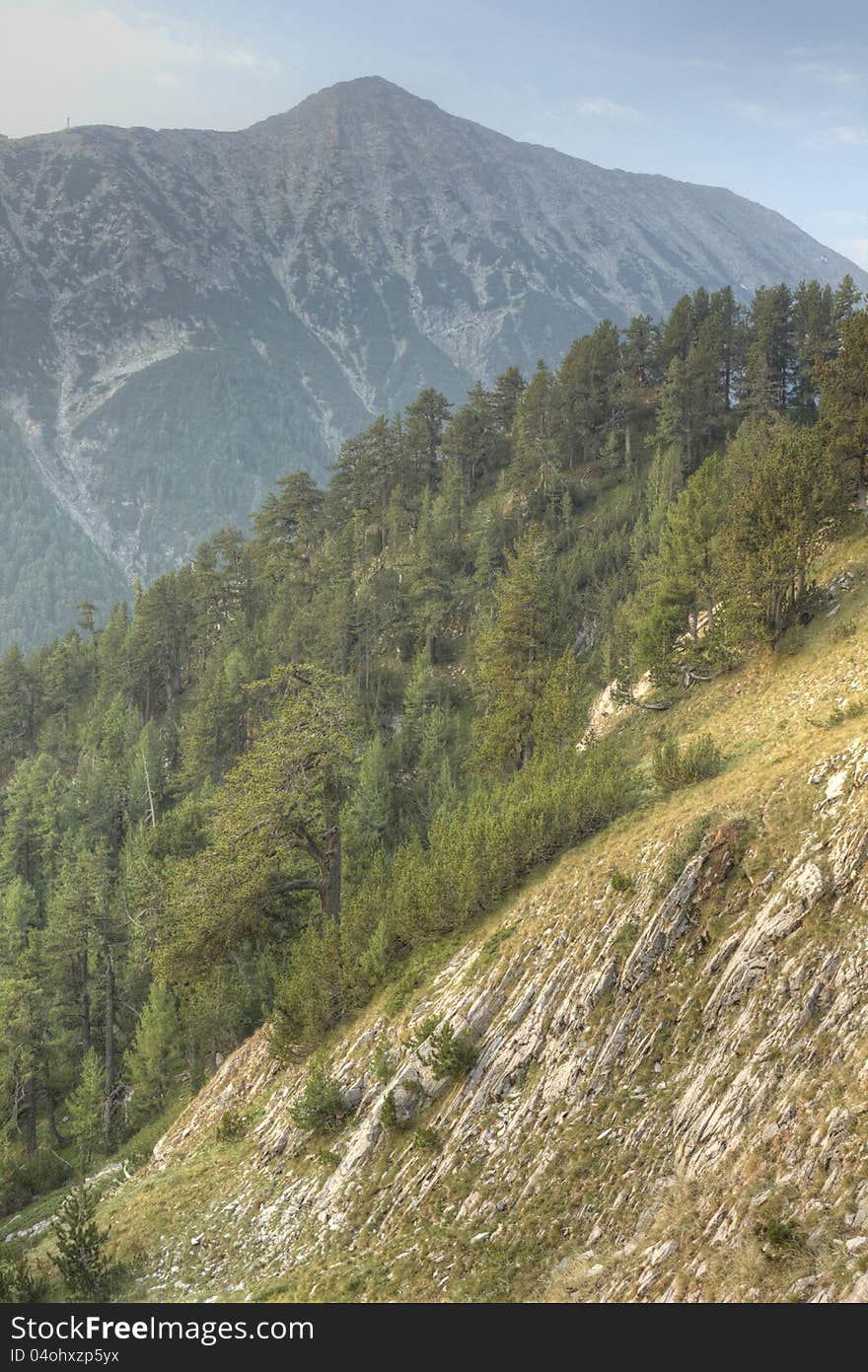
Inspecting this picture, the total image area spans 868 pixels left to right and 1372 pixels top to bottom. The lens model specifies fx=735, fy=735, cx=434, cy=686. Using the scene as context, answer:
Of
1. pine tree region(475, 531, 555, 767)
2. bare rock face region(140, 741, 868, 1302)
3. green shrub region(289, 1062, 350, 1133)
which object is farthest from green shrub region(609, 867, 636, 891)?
pine tree region(475, 531, 555, 767)

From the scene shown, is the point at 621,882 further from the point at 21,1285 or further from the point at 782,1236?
the point at 21,1285

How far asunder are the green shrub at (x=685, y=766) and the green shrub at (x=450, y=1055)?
377 inches

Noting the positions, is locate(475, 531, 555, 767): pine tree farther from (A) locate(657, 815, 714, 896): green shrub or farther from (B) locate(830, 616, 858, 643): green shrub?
(A) locate(657, 815, 714, 896): green shrub

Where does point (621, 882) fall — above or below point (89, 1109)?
above

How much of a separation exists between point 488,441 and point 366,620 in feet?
92.2

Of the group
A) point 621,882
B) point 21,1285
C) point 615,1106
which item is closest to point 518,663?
point 621,882

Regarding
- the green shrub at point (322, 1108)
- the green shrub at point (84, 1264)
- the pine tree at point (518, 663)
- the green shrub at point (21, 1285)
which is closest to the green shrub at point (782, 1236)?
the green shrub at point (322, 1108)

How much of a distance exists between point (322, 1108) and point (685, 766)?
42.8ft

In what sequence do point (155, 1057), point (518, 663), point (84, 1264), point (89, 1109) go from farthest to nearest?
point (518, 663), point (89, 1109), point (155, 1057), point (84, 1264)

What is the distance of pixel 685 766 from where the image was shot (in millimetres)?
21188

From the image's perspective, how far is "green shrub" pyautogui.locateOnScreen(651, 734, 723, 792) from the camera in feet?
69.4

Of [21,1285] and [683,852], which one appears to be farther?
[683,852]

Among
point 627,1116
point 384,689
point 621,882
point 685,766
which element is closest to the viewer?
point 627,1116
